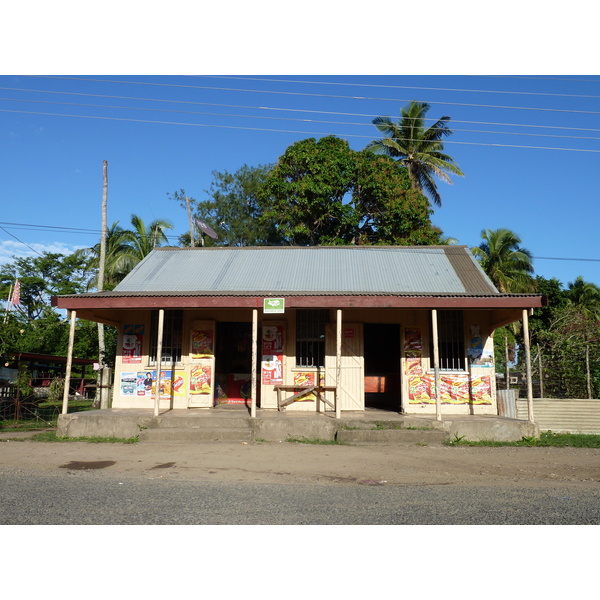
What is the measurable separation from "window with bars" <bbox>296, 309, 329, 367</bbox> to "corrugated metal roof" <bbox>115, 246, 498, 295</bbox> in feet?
2.75

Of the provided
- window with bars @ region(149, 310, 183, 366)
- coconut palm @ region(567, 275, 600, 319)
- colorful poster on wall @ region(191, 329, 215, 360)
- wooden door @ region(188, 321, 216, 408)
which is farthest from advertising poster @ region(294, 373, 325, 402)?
coconut palm @ region(567, 275, 600, 319)

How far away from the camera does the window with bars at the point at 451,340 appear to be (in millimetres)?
12750

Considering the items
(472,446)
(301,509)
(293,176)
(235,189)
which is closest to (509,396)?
(472,446)

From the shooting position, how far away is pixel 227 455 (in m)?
9.34

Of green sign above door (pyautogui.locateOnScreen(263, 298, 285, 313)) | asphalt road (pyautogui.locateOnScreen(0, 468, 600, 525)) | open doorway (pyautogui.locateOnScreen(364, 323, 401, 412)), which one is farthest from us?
open doorway (pyautogui.locateOnScreen(364, 323, 401, 412))

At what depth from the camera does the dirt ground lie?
7660 millimetres

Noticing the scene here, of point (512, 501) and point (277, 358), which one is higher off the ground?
point (277, 358)

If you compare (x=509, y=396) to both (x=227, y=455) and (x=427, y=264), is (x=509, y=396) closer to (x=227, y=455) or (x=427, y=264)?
(x=427, y=264)

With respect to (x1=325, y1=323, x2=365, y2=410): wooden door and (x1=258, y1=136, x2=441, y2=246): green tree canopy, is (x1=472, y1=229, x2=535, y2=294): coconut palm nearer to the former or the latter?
(x1=258, y1=136, x2=441, y2=246): green tree canopy

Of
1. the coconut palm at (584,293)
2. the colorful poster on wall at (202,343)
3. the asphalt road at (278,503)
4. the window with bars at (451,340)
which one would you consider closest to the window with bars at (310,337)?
the colorful poster on wall at (202,343)

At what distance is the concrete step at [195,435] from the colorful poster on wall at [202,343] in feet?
9.07

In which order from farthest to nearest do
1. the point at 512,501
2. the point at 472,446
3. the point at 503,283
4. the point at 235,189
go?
1. the point at 235,189
2. the point at 503,283
3. the point at 472,446
4. the point at 512,501

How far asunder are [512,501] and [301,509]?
8.32 ft

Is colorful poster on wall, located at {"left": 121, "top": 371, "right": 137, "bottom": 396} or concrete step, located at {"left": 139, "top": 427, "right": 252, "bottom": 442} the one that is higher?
colorful poster on wall, located at {"left": 121, "top": 371, "right": 137, "bottom": 396}
